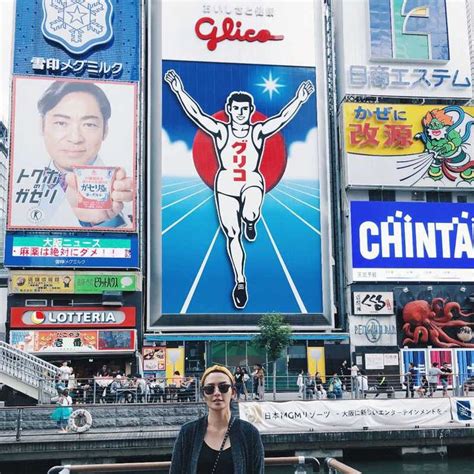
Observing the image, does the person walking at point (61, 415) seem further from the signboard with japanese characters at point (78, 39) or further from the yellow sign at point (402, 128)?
the yellow sign at point (402, 128)

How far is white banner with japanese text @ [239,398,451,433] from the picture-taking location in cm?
2005

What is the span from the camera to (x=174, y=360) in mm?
36031

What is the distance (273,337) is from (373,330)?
630cm

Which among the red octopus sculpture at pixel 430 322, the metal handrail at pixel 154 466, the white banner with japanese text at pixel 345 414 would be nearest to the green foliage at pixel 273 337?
the red octopus sculpture at pixel 430 322

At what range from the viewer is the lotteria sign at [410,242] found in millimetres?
38406

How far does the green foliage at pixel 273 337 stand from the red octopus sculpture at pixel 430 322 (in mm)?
7140

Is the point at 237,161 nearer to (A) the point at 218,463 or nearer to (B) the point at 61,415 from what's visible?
(B) the point at 61,415

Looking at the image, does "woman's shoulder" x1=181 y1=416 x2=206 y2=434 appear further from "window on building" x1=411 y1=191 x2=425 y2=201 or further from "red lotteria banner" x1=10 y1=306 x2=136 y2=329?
"window on building" x1=411 y1=191 x2=425 y2=201

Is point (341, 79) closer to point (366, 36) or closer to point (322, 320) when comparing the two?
point (366, 36)

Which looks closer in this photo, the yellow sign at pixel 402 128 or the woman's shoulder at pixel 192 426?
the woman's shoulder at pixel 192 426

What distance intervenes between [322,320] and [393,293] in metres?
4.29

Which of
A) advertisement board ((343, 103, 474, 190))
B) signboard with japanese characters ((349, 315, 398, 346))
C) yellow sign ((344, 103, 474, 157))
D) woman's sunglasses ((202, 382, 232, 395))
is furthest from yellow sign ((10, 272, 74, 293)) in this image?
woman's sunglasses ((202, 382, 232, 395))

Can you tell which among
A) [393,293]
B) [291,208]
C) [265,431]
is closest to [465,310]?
[393,293]

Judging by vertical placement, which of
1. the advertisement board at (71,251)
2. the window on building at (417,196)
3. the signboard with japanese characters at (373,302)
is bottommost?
the signboard with japanese characters at (373,302)
